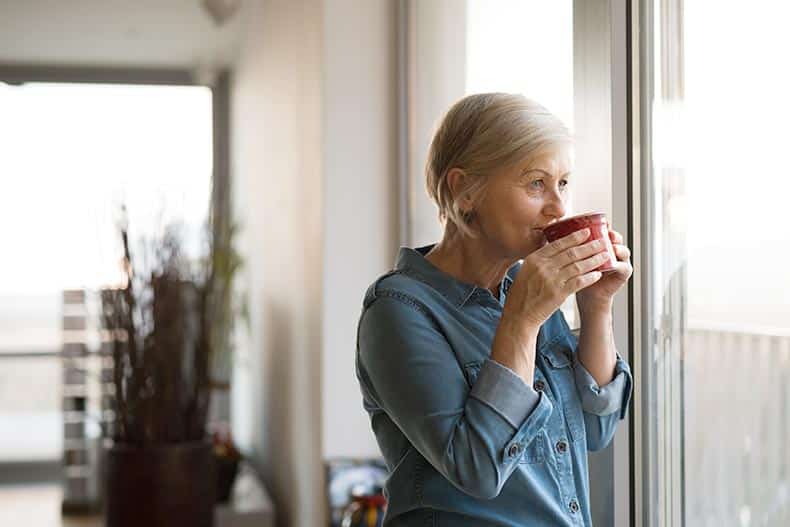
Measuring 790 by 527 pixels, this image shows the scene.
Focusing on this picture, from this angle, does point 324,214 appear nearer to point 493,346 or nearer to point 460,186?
point 460,186

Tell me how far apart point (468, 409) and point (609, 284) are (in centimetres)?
26

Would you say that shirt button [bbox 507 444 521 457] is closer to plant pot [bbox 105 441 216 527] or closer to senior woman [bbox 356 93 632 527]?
senior woman [bbox 356 93 632 527]

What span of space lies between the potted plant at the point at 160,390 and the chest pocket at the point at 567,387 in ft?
8.91

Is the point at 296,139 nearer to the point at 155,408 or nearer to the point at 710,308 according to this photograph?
the point at 155,408

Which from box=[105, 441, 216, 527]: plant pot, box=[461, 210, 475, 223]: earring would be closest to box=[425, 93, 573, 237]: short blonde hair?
box=[461, 210, 475, 223]: earring

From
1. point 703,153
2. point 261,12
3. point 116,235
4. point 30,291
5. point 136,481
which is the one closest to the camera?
point 703,153

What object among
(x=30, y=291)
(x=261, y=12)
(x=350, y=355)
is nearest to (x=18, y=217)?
(x=30, y=291)

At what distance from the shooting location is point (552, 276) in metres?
1.21

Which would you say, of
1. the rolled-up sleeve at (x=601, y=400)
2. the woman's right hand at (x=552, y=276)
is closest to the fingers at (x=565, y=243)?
the woman's right hand at (x=552, y=276)

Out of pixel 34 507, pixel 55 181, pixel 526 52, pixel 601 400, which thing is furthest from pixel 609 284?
pixel 55 181

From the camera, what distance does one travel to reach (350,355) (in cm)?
326

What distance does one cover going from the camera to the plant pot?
12.5 feet

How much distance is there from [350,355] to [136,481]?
1.09 meters

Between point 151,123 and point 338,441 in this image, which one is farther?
point 151,123
